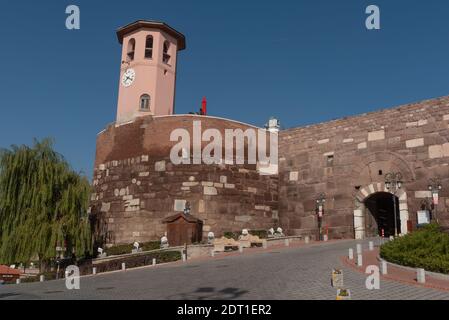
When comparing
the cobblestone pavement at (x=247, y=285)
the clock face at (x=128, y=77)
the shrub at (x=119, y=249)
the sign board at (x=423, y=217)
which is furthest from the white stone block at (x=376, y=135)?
the clock face at (x=128, y=77)

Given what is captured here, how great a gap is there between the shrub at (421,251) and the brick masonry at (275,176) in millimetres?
7817

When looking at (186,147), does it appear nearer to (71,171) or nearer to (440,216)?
(71,171)

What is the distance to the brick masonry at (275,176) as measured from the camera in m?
20.9

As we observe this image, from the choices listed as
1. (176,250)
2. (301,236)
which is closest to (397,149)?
(301,236)

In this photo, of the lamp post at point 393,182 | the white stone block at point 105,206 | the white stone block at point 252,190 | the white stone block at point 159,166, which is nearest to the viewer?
the lamp post at point 393,182

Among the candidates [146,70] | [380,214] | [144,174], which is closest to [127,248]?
[144,174]

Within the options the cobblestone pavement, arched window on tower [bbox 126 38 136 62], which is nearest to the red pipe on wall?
arched window on tower [bbox 126 38 136 62]

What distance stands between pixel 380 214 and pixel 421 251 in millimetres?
12080

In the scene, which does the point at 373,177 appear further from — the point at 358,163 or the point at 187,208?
the point at 187,208

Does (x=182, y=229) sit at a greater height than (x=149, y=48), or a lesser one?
lesser

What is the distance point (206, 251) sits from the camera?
19391 millimetres

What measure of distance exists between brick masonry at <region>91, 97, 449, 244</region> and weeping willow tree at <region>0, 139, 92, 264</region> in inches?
124

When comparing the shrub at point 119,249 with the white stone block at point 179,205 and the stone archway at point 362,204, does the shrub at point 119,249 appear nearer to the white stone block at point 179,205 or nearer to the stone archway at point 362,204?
the white stone block at point 179,205

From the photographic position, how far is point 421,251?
1180 centimetres
